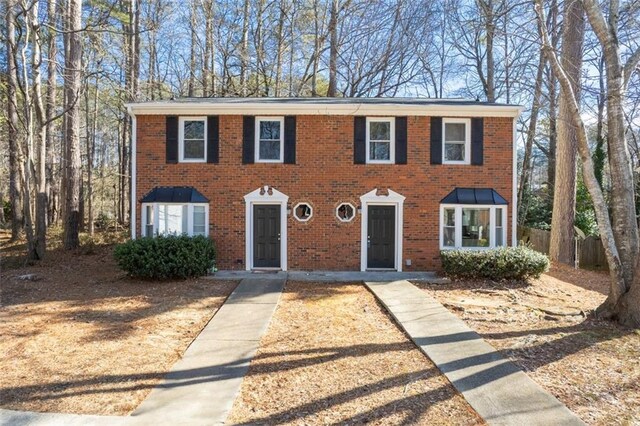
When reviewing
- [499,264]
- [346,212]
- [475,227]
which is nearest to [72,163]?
[346,212]

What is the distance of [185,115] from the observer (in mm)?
11633

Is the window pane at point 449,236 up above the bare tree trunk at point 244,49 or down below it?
below

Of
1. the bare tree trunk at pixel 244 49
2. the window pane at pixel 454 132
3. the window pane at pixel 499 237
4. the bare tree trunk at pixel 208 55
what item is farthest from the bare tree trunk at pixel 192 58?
the window pane at pixel 499 237

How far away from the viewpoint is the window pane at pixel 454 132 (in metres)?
11.7

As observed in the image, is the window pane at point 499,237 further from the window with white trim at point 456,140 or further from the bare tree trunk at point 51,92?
the bare tree trunk at point 51,92

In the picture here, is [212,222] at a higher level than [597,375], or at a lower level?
higher

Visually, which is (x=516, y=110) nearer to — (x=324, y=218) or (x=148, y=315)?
(x=324, y=218)

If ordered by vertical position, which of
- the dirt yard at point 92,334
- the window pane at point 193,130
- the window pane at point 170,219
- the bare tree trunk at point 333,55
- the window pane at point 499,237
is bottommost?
the dirt yard at point 92,334

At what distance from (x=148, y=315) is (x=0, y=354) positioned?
227 centimetres

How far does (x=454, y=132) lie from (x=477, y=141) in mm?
676

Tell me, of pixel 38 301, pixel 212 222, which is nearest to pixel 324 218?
pixel 212 222

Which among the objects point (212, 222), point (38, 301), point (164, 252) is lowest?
point (38, 301)

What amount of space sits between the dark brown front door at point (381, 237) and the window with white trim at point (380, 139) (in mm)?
1453

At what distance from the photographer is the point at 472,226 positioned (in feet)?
38.0
